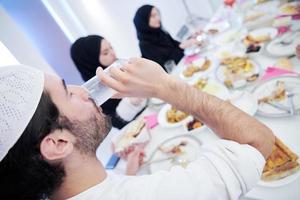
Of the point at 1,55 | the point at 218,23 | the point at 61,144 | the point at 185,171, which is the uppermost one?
the point at 1,55

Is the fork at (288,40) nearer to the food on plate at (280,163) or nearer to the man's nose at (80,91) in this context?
the food on plate at (280,163)

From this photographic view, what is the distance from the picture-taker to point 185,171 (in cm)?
56

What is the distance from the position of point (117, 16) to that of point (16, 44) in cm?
129

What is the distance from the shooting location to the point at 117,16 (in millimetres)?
3113

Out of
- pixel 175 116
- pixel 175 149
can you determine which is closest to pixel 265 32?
pixel 175 116

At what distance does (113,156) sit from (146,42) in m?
1.38

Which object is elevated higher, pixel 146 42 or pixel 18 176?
pixel 18 176

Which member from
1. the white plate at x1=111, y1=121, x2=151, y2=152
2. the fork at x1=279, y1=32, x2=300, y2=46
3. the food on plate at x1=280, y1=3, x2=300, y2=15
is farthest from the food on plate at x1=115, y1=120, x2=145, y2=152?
the food on plate at x1=280, y1=3, x2=300, y2=15

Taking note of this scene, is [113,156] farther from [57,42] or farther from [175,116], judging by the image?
[57,42]

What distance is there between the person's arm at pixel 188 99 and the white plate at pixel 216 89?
370 mm

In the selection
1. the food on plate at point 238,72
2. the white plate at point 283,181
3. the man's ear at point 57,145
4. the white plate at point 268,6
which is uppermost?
the man's ear at point 57,145

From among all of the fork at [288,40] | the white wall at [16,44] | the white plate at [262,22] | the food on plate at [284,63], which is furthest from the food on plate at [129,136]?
the white wall at [16,44]

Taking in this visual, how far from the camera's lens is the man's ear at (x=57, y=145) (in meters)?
0.56

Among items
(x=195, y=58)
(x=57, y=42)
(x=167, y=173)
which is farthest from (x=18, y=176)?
(x=57, y=42)
